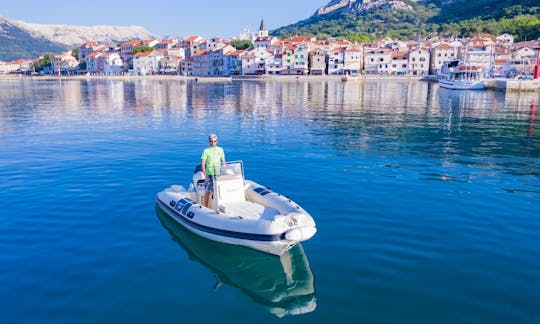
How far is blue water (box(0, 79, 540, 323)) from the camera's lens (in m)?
8.05

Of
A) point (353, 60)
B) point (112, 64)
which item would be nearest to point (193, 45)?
point (112, 64)

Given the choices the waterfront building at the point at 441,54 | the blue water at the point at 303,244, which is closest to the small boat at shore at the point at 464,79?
the waterfront building at the point at 441,54

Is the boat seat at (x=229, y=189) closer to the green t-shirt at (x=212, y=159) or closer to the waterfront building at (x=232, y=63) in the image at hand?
the green t-shirt at (x=212, y=159)

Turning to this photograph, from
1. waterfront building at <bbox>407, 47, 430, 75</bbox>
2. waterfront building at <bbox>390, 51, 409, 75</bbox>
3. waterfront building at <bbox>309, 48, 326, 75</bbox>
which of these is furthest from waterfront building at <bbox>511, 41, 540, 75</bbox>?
waterfront building at <bbox>309, 48, 326, 75</bbox>

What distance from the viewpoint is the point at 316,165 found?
19.0 m

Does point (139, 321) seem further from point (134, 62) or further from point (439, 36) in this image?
point (439, 36)

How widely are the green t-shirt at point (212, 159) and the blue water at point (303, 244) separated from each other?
199 cm

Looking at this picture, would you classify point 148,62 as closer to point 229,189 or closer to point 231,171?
point 231,171

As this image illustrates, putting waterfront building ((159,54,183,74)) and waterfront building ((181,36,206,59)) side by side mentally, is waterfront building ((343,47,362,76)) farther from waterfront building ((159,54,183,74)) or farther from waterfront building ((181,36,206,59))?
waterfront building ((181,36,206,59))

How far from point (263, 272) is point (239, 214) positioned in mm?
2147

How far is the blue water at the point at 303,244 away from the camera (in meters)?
8.05

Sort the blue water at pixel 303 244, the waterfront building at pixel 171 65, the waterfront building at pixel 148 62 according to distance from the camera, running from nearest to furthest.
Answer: the blue water at pixel 303 244, the waterfront building at pixel 171 65, the waterfront building at pixel 148 62

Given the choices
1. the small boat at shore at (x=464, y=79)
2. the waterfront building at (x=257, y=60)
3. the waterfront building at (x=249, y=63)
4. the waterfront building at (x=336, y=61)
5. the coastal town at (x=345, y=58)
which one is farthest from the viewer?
the waterfront building at (x=249, y=63)

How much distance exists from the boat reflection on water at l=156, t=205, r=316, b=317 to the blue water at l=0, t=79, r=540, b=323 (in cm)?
4
